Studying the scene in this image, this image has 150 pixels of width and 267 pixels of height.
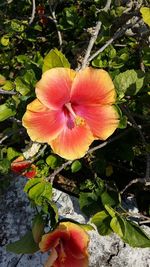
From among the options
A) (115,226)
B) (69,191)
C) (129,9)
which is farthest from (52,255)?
(129,9)

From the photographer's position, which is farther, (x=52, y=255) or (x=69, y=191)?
(x=69, y=191)

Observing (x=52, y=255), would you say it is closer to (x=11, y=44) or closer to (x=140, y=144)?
(x=140, y=144)

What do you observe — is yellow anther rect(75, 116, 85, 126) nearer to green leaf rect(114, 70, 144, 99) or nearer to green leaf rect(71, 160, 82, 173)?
green leaf rect(114, 70, 144, 99)

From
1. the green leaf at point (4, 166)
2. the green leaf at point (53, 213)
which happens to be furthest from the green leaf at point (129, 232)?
the green leaf at point (4, 166)

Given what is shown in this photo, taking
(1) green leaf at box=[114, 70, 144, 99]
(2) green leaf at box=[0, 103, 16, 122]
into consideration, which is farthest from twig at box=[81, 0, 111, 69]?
(2) green leaf at box=[0, 103, 16, 122]

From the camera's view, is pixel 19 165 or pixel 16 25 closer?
pixel 19 165

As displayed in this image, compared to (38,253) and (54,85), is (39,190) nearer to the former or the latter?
(38,253)

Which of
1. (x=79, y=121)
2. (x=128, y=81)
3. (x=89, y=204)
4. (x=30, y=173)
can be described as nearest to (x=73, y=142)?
(x=79, y=121)
